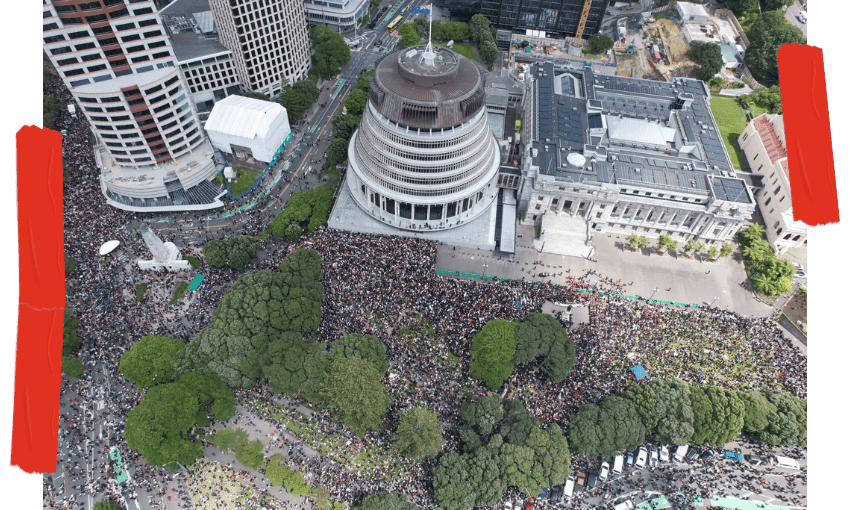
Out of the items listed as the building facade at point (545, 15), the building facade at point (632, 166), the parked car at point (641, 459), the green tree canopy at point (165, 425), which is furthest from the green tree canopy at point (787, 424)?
the building facade at point (545, 15)

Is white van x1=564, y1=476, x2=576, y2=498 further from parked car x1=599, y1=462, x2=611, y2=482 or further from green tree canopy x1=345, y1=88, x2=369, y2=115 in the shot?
green tree canopy x1=345, y1=88, x2=369, y2=115

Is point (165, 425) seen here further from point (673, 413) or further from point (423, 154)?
point (673, 413)

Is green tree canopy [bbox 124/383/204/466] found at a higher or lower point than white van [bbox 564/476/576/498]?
higher

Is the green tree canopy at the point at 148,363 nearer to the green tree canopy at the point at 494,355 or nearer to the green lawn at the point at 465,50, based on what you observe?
the green tree canopy at the point at 494,355
